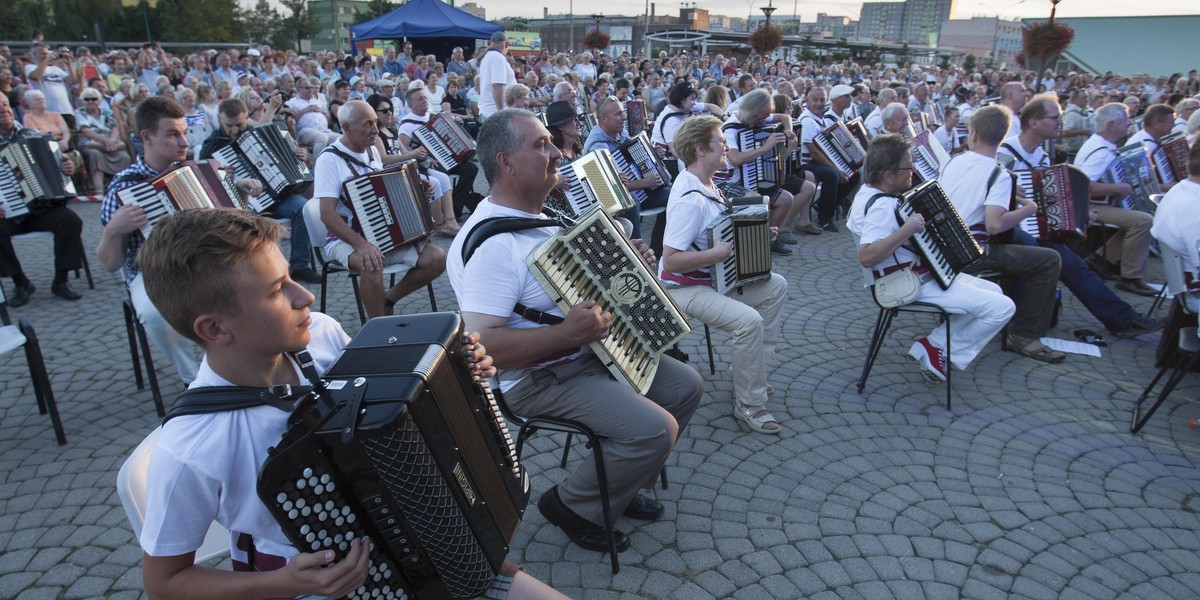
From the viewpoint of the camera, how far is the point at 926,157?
8266 mm

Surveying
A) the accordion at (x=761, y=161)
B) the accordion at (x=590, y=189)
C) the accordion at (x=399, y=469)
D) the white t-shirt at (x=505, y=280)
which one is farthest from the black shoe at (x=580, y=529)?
the accordion at (x=761, y=161)

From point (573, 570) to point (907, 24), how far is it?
8926 inches

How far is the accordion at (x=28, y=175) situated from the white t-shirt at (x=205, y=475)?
5.53m

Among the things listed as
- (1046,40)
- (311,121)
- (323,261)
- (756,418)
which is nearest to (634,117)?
(311,121)

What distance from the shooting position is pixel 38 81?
10758 mm

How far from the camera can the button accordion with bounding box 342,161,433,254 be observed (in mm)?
4980

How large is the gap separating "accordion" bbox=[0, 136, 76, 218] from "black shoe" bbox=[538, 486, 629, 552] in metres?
5.47

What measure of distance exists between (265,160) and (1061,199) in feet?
22.9

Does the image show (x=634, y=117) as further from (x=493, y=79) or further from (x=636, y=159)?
(x=636, y=159)

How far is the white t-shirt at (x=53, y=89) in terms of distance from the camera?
34.9 feet

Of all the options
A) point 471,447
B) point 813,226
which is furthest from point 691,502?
point 813,226

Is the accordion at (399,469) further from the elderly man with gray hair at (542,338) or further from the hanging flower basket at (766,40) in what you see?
the hanging flower basket at (766,40)

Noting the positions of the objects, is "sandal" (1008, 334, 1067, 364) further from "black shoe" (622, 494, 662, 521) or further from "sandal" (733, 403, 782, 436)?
"black shoe" (622, 494, 662, 521)

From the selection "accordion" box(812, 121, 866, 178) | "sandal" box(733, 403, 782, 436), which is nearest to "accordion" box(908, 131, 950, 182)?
"accordion" box(812, 121, 866, 178)
